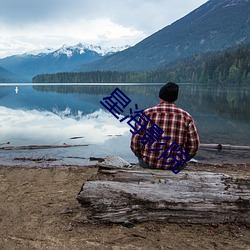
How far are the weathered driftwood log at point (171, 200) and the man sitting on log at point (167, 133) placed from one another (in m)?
0.49

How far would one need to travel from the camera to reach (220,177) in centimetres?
571

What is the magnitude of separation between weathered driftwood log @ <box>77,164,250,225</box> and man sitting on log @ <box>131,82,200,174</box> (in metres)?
0.49

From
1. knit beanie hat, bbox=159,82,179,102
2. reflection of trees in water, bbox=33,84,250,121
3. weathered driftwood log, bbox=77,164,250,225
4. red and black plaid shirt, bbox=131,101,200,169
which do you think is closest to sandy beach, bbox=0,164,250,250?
weathered driftwood log, bbox=77,164,250,225

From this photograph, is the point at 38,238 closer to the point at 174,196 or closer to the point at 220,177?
the point at 174,196

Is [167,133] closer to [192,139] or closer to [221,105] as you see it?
[192,139]

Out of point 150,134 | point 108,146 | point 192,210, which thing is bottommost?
point 108,146

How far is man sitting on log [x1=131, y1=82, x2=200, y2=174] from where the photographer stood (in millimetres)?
5723

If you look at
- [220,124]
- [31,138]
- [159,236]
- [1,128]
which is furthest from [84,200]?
[220,124]

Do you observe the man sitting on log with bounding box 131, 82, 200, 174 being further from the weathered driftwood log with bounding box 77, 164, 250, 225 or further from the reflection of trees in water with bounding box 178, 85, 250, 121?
the reflection of trees in water with bounding box 178, 85, 250, 121

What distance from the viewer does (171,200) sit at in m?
5.55

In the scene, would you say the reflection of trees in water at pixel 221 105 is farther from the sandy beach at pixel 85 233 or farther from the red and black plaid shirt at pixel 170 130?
the sandy beach at pixel 85 233

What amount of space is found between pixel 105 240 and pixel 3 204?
3.02 meters

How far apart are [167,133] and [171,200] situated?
1.20m

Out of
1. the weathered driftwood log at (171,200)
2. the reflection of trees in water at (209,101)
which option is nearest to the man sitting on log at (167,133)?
the weathered driftwood log at (171,200)
